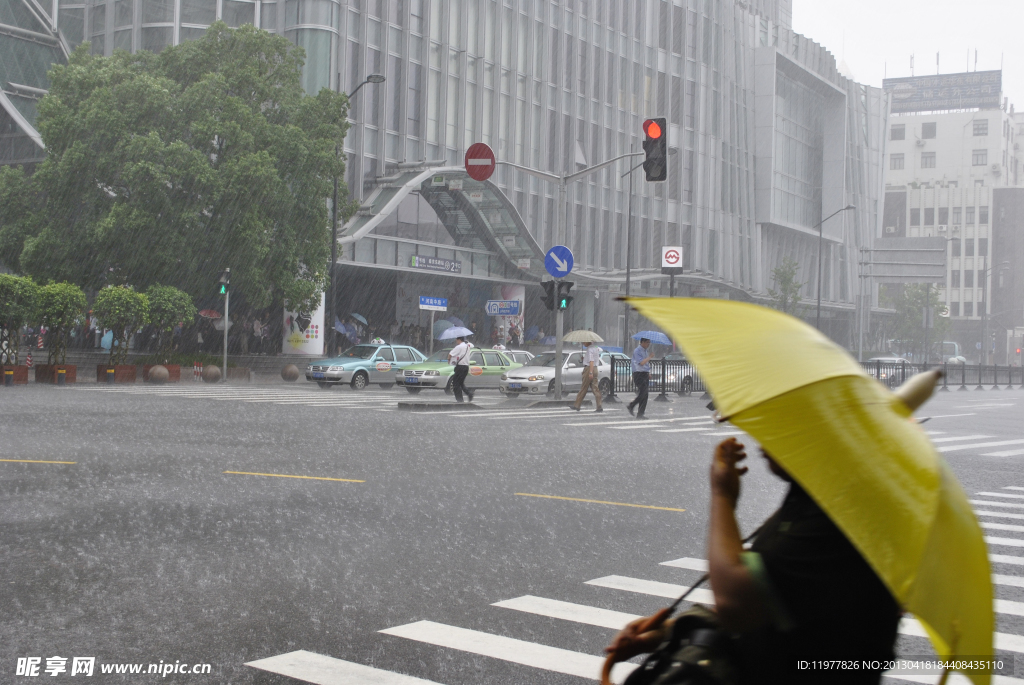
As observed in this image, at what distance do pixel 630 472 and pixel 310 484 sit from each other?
12.2 ft

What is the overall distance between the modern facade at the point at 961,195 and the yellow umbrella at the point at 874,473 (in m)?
123

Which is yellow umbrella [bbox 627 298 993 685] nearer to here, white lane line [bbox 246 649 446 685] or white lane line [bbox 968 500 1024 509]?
white lane line [bbox 246 649 446 685]

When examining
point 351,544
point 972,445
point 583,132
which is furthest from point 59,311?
point 583,132

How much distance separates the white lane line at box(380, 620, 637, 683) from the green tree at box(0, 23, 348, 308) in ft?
90.7

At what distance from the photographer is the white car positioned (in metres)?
27.9

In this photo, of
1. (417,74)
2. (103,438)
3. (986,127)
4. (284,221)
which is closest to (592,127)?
(417,74)

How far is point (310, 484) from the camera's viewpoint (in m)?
10.4

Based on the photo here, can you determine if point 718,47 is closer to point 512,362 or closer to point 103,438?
point 512,362

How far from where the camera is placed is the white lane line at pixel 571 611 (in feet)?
17.9

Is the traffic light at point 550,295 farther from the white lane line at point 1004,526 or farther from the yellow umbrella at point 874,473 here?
the yellow umbrella at point 874,473

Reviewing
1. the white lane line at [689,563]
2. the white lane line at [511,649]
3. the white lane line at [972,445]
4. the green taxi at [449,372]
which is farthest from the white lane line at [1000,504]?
the green taxi at [449,372]

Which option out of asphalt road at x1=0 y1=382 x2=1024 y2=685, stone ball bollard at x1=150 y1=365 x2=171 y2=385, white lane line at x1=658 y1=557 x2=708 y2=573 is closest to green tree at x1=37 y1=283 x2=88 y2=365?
stone ball bollard at x1=150 y1=365 x2=171 y2=385

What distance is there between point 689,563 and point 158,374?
25.7 metres

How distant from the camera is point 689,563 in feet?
22.9
